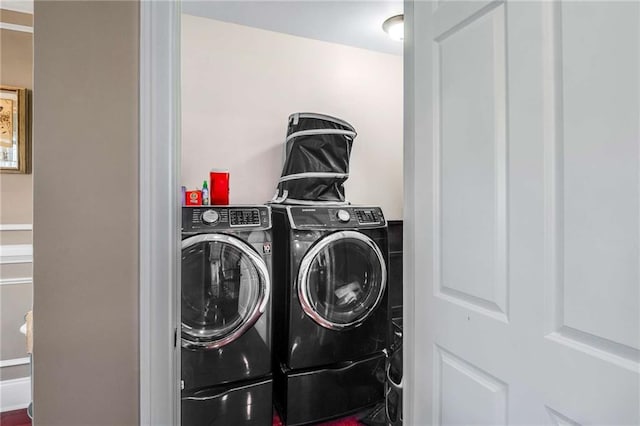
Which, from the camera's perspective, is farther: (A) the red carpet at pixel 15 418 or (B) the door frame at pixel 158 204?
(A) the red carpet at pixel 15 418

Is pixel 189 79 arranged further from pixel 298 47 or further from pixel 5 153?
pixel 5 153

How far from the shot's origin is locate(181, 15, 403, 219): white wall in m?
2.53

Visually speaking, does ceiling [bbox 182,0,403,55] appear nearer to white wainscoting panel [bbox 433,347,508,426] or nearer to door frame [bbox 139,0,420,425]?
door frame [bbox 139,0,420,425]

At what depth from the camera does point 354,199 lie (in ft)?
9.96

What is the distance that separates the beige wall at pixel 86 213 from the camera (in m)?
0.81

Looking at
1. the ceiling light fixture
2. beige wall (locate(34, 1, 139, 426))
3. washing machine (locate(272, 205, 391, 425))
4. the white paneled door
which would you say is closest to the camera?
the white paneled door

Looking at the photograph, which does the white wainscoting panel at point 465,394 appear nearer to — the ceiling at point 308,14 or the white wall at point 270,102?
the white wall at point 270,102

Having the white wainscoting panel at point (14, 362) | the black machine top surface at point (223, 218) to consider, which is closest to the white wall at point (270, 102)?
the black machine top surface at point (223, 218)

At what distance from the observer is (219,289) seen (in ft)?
6.22

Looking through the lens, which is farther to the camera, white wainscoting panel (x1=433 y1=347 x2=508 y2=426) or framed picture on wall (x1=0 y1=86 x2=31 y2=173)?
framed picture on wall (x1=0 y1=86 x2=31 y2=173)

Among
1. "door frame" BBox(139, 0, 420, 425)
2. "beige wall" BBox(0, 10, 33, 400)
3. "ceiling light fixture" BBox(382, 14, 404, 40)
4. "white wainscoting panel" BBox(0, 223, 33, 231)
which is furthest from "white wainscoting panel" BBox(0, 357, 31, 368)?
"ceiling light fixture" BBox(382, 14, 404, 40)

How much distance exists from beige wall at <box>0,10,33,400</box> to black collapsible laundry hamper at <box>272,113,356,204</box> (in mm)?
1637

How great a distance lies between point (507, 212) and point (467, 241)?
14 centimetres

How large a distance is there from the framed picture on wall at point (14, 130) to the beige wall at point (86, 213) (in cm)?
188
